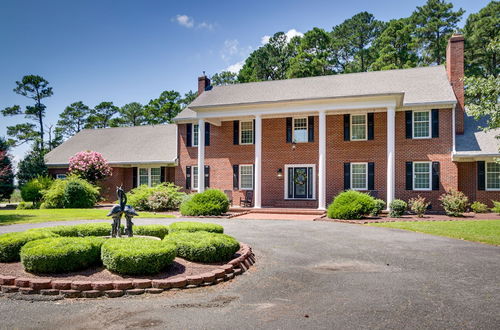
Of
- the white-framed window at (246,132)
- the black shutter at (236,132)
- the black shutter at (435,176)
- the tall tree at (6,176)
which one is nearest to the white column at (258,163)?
the white-framed window at (246,132)

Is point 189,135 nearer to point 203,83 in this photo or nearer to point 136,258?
point 203,83

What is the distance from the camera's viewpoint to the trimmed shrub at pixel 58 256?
21.7ft

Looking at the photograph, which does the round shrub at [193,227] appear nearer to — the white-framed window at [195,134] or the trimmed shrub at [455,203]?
the trimmed shrub at [455,203]

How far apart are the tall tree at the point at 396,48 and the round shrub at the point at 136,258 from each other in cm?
3709

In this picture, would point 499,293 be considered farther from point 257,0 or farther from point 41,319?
point 257,0

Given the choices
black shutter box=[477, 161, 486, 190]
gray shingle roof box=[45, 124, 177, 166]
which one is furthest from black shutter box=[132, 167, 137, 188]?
black shutter box=[477, 161, 486, 190]

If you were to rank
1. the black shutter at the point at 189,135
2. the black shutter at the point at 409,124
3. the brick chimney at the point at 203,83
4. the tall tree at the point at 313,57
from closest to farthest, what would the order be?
1. the black shutter at the point at 409,124
2. the black shutter at the point at 189,135
3. the brick chimney at the point at 203,83
4. the tall tree at the point at 313,57

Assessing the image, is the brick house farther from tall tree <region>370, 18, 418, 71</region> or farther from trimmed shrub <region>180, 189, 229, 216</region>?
tall tree <region>370, 18, 418, 71</region>

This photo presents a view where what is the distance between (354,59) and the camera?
4784 centimetres

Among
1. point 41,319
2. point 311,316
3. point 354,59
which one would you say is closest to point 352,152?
point 311,316

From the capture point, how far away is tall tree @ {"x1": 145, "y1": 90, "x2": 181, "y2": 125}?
51872 mm

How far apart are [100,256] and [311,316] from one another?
14.4 ft

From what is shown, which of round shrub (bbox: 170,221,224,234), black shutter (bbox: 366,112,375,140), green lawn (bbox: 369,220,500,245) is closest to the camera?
round shrub (bbox: 170,221,224,234)

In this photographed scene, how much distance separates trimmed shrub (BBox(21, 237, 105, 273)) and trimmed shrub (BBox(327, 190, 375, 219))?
12.0 meters
